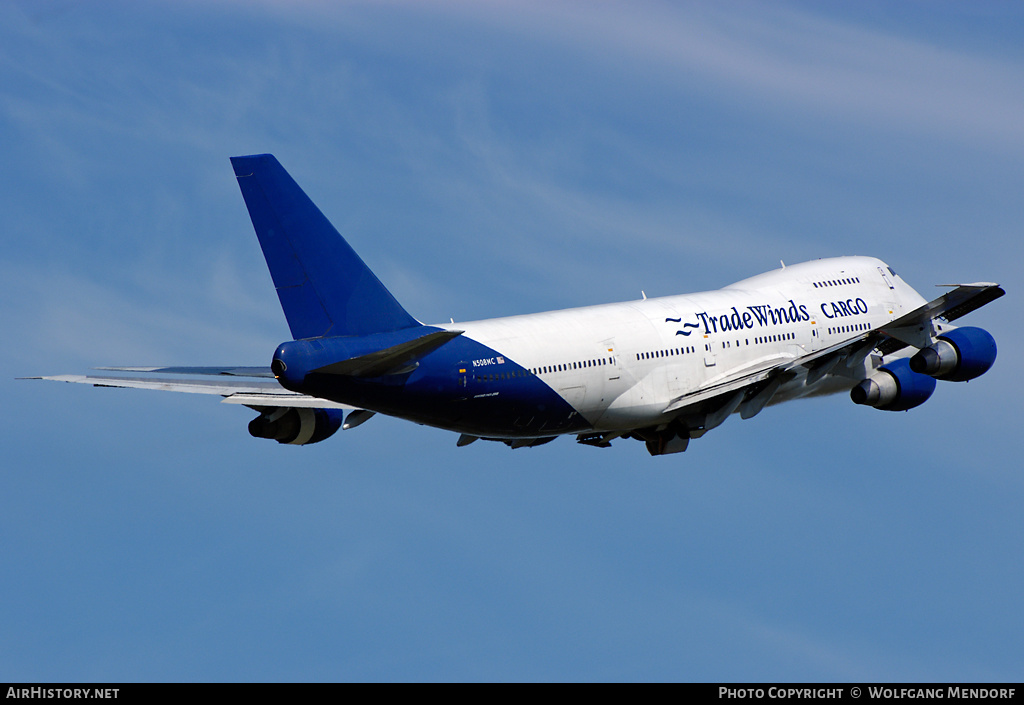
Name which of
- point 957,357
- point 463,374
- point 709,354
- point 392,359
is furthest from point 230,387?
point 957,357

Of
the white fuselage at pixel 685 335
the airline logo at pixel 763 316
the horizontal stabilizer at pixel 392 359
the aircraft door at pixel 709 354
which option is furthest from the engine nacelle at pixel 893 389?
the horizontal stabilizer at pixel 392 359

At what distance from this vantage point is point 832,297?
53875mm

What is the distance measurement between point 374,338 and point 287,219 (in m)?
3.81

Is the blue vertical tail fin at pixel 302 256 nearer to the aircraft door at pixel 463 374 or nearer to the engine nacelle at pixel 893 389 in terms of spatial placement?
the aircraft door at pixel 463 374

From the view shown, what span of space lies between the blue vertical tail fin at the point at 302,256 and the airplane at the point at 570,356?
0.04 metres

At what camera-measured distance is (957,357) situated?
4841 cm

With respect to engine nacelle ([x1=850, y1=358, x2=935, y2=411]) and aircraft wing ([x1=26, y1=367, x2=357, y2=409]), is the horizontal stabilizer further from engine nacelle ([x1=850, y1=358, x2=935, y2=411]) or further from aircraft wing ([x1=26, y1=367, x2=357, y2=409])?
engine nacelle ([x1=850, y1=358, x2=935, y2=411])


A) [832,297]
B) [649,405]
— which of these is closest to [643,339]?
[649,405]

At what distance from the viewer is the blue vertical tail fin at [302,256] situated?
4144 centimetres

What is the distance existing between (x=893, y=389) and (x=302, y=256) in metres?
18.7

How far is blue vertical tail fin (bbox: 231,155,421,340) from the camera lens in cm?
4144

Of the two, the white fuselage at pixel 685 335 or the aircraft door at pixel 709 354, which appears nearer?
the white fuselage at pixel 685 335

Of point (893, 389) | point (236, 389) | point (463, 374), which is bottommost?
point (463, 374)

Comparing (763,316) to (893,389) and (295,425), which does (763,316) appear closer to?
(893,389)
